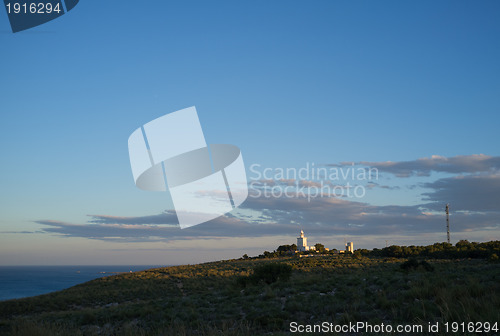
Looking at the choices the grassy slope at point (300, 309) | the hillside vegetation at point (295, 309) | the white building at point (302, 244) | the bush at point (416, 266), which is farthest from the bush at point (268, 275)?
the white building at point (302, 244)

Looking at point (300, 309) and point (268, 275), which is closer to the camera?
point (300, 309)

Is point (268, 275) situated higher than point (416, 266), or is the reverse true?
point (416, 266)

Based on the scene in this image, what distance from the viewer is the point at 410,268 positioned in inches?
1074

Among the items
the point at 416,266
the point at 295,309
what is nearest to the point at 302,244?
the point at 416,266

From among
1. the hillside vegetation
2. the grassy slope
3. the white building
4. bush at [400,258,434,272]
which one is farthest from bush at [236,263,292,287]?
the white building

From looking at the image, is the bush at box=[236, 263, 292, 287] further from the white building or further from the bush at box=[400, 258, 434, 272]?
the white building

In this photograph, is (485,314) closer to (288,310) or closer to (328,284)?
(288,310)

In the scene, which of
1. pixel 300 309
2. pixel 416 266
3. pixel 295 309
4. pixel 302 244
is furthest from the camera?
pixel 302 244

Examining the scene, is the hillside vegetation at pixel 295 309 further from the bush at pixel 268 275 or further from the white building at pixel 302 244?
the white building at pixel 302 244

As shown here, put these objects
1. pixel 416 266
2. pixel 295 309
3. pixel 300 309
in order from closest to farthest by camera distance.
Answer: pixel 300 309, pixel 295 309, pixel 416 266

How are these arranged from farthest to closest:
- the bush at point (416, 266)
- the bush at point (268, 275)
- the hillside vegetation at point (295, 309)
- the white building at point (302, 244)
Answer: the white building at point (302, 244) < the bush at point (268, 275) < the bush at point (416, 266) < the hillside vegetation at point (295, 309)

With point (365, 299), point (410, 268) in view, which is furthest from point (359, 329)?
point (410, 268)

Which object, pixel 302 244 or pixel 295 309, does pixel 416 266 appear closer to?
pixel 295 309

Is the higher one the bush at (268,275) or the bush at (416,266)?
the bush at (416,266)
